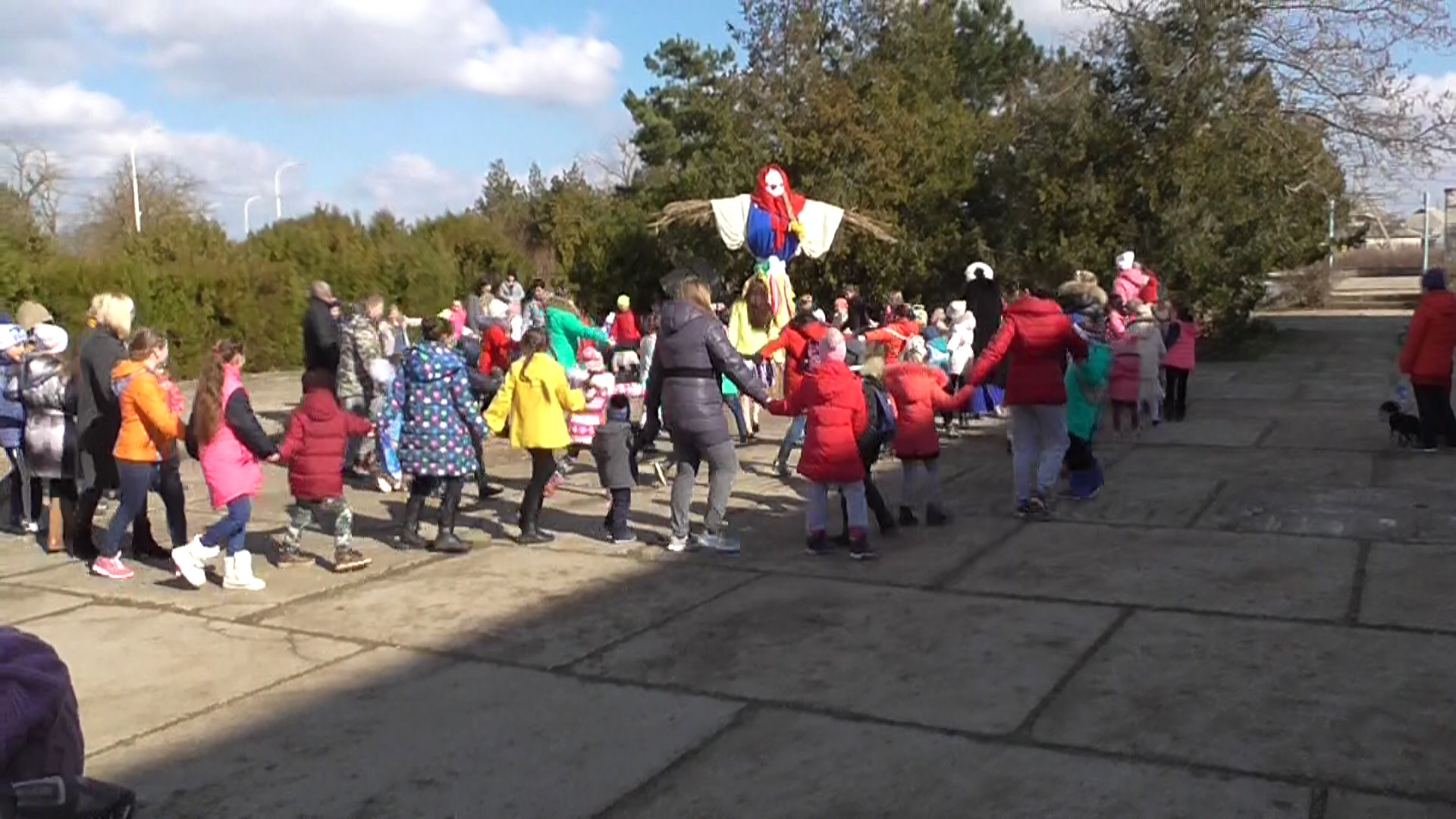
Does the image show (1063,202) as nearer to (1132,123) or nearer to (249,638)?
(1132,123)

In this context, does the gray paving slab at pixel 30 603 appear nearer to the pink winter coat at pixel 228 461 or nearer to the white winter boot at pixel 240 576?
the white winter boot at pixel 240 576

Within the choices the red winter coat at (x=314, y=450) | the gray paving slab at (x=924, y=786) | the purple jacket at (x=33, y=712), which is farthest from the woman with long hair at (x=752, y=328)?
the purple jacket at (x=33, y=712)

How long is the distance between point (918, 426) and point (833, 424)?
1032 mm

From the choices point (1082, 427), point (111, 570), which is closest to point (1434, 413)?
point (1082, 427)

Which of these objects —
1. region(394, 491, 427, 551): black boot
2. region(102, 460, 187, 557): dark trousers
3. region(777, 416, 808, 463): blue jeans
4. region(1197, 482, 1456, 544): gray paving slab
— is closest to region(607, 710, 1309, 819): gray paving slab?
region(394, 491, 427, 551): black boot

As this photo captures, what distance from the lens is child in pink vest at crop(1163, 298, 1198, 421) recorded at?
538 inches

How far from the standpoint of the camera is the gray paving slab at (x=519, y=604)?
6.45 metres

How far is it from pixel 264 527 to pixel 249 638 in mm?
3115

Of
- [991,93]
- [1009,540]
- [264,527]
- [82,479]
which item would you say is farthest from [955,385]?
[991,93]

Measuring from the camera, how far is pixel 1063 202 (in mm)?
20688

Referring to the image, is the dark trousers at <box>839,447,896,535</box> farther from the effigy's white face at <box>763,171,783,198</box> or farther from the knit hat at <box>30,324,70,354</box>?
the effigy's white face at <box>763,171,783,198</box>

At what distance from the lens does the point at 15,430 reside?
9.21 m

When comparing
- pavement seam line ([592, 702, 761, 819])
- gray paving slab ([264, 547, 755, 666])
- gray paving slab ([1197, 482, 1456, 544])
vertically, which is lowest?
pavement seam line ([592, 702, 761, 819])

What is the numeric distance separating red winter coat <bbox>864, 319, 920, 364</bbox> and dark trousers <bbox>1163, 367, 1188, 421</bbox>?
3046 mm
